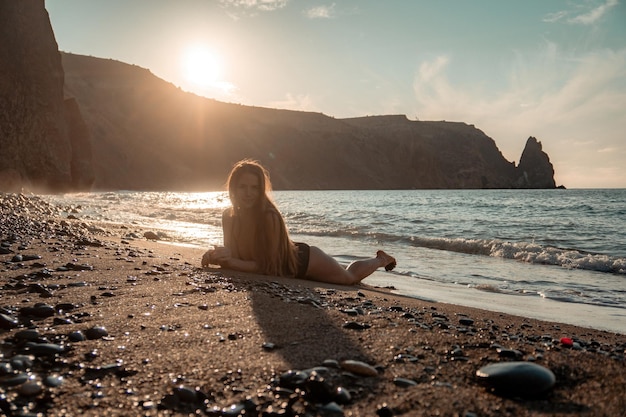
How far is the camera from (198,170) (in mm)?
82125

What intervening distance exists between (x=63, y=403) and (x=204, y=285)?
2.54m

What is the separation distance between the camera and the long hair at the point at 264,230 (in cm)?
502

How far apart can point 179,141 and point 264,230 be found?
8223 cm

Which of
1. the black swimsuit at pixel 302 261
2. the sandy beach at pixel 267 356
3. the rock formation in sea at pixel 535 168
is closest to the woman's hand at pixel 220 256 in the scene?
the black swimsuit at pixel 302 261

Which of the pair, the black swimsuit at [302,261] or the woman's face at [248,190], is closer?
the woman's face at [248,190]

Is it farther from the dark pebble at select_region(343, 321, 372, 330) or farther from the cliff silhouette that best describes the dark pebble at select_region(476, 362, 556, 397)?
the cliff silhouette

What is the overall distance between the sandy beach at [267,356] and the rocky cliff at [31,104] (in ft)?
94.7

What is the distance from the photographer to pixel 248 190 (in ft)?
16.4

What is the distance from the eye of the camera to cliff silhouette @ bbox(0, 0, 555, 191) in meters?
32.5

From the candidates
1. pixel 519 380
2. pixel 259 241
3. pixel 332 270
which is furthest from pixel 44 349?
pixel 332 270

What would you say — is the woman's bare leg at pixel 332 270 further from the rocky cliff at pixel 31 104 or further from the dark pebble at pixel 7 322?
the rocky cliff at pixel 31 104

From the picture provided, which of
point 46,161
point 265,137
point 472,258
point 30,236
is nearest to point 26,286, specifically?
point 30,236

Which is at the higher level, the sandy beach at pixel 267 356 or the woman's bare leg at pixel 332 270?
the sandy beach at pixel 267 356

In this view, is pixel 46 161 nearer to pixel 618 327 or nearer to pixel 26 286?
pixel 26 286
